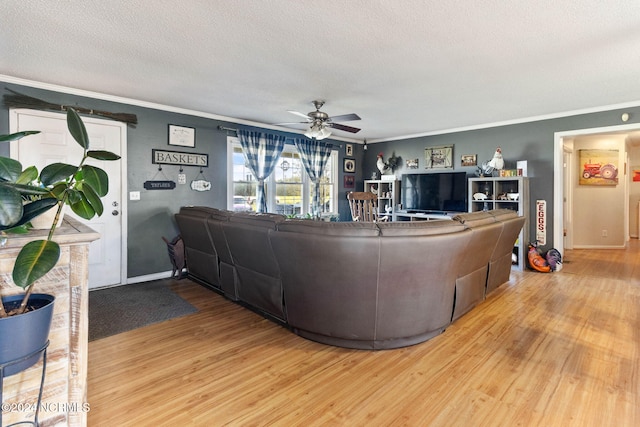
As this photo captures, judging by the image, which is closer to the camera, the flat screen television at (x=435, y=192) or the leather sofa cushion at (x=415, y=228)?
the leather sofa cushion at (x=415, y=228)

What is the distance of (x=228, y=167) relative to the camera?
4.97 m

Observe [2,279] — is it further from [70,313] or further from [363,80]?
[363,80]

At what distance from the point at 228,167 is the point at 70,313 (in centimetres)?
387

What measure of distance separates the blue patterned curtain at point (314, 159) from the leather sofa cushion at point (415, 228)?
374 cm

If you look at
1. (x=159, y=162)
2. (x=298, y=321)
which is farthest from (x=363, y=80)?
(x=159, y=162)

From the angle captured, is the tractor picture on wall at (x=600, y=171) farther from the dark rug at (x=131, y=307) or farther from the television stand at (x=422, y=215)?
the dark rug at (x=131, y=307)

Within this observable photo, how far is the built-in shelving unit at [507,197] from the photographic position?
4.71 meters

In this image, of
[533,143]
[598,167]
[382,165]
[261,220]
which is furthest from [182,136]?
[598,167]

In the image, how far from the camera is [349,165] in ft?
22.6

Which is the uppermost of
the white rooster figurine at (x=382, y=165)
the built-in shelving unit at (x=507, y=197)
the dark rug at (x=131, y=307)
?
the white rooster figurine at (x=382, y=165)

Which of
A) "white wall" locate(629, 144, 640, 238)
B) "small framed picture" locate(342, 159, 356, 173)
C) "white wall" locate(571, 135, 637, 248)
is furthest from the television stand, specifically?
"white wall" locate(629, 144, 640, 238)

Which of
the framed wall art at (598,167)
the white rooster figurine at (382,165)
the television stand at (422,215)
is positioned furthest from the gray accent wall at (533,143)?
the framed wall art at (598,167)

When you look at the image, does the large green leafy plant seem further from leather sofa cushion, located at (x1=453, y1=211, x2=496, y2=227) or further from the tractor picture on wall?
the tractor picture on wall

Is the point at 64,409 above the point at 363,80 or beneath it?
beneath
